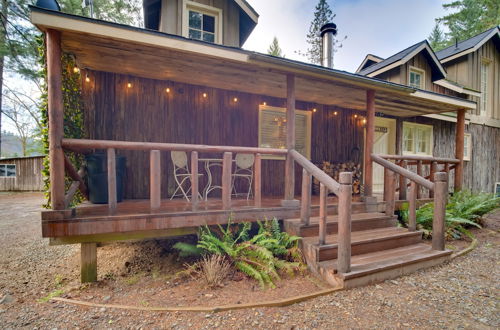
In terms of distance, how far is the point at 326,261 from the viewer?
287cm

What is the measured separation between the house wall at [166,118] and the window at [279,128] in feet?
0.55

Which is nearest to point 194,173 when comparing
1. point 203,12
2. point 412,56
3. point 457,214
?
point 203,12

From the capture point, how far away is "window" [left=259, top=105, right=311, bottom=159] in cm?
582

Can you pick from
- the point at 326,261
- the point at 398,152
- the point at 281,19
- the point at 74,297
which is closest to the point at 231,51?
the point at 326,261

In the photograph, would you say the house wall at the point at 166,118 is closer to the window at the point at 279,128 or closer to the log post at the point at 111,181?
the window at the point at 279,128

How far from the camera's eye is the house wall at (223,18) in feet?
17.9

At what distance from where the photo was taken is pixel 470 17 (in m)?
15.0

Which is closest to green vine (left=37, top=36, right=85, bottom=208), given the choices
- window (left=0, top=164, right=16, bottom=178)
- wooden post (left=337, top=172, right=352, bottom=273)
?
wooden post (left=337, top=172, right=352, bottom=273)

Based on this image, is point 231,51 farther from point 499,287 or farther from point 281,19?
point 281,19

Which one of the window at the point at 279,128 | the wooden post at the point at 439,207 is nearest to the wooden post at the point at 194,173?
the window at the point at 279,128

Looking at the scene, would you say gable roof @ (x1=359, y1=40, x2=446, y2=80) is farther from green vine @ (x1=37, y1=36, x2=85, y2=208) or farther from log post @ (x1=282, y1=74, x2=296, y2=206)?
green vine @ (x1=37, y1=36, x2=85, y2=208)

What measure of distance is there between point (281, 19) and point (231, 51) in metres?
18.6

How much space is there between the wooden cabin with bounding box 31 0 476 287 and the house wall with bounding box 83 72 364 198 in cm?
2

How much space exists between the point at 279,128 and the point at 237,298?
440 cm
